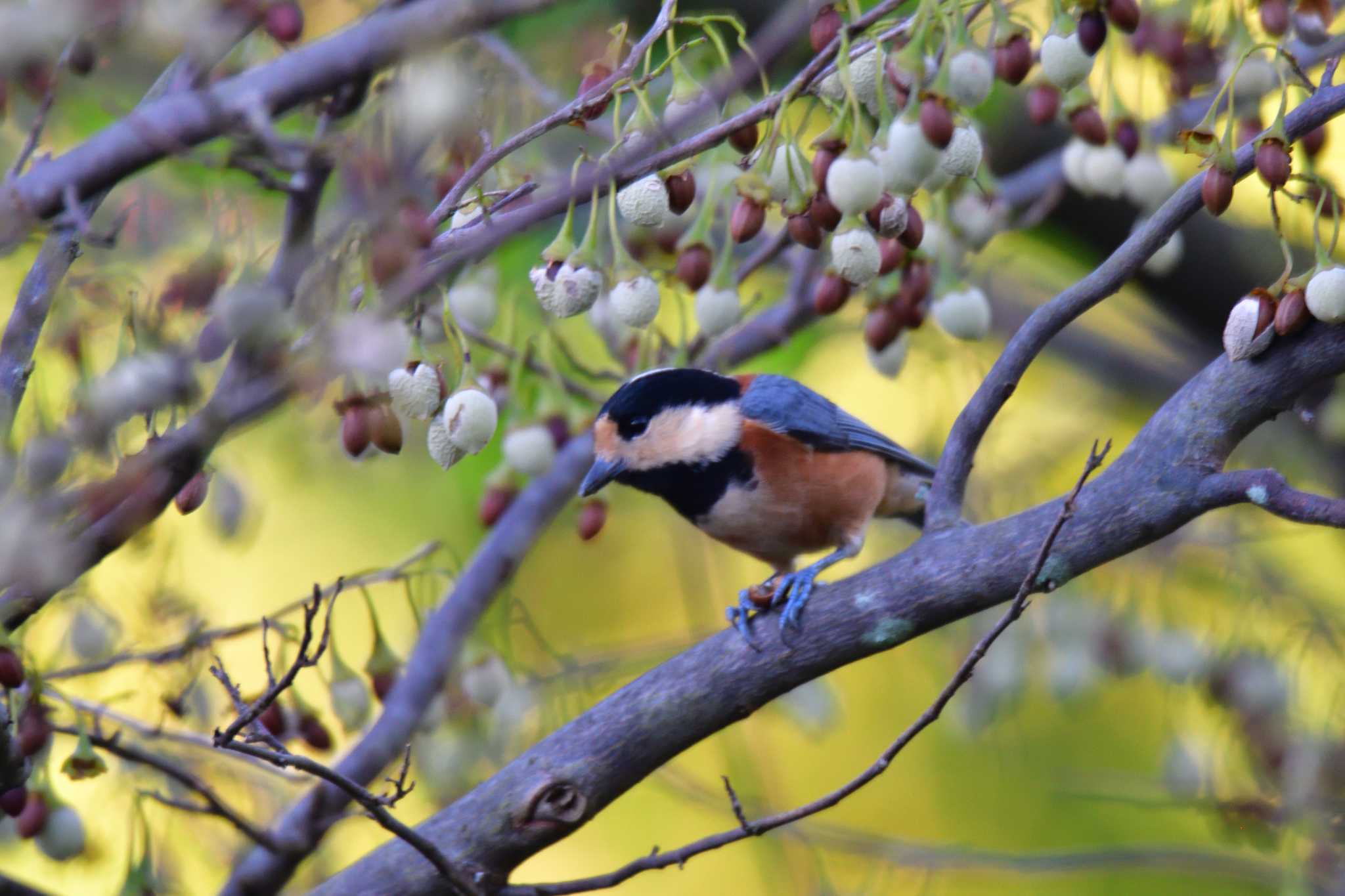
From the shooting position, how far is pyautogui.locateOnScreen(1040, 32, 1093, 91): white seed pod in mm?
2152

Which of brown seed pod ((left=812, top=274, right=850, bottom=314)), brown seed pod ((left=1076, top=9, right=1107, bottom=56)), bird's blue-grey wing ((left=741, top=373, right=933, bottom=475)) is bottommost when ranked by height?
brown seed pod ((left=812, top=274, right=850, bottom=314))

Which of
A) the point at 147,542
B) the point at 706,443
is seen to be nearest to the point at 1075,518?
the point at 706,443

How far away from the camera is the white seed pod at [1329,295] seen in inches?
77.4

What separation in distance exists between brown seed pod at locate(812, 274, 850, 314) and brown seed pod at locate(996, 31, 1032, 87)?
460 mm

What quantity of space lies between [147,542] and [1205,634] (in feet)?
10.3

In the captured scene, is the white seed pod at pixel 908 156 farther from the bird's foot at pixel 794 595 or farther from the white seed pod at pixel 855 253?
the bird's foot at pixel 794 595

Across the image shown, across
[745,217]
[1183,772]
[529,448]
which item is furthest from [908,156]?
[1183,772]

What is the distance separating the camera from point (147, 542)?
8.66ft

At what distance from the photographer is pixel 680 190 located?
2031 millimetres

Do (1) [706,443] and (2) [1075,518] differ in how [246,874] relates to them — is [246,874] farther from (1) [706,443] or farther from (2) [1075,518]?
(2) [1075,518]

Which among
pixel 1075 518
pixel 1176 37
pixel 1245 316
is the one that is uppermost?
pixel 1176 37

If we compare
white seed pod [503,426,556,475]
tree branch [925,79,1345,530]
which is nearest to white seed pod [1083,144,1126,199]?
tree branch [925,79,1345,530]

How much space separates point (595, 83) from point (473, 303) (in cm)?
85

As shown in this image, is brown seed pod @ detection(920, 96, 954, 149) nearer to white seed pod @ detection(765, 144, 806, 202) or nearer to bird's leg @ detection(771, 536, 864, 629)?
white seed pod @ detection(765, 144, 806, 202)
